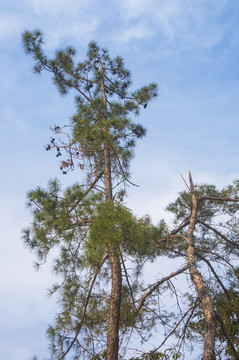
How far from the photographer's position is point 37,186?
6941 millimetres

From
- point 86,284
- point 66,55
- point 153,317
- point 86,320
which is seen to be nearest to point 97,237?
point 86,284

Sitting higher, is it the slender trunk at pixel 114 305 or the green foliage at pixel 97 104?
the green foliage at pixel 97 104

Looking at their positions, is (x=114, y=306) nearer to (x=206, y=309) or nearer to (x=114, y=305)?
(x=114, y=305)

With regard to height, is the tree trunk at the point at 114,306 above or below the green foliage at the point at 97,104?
below

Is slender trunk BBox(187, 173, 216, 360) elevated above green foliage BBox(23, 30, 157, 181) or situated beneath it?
situated beneath

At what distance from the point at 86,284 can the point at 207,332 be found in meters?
2.44

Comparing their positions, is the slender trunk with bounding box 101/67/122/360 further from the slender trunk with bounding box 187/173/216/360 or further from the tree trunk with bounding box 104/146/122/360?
the slender trunk with bounding box 187/173/216/360

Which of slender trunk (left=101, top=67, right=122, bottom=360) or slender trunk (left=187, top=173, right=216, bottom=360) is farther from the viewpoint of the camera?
slender trunk (left=101, top=67, right=122, bottom=360)

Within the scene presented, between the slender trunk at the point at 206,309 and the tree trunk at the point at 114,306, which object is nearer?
the slender trunk at the point at 206,309

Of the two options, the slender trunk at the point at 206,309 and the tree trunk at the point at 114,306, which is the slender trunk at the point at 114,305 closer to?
the tree trunk at the point at 114,306

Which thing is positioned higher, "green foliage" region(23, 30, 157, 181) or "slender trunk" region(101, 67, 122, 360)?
"green foliage" region(23, 30, 157, 181)

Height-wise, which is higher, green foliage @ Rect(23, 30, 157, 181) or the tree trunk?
green foliage @ Rect(23, 30, 157, 181)

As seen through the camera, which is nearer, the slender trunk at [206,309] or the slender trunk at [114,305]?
the slender trunk at [206,309]

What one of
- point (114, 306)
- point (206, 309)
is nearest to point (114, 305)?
point (114, 306)
